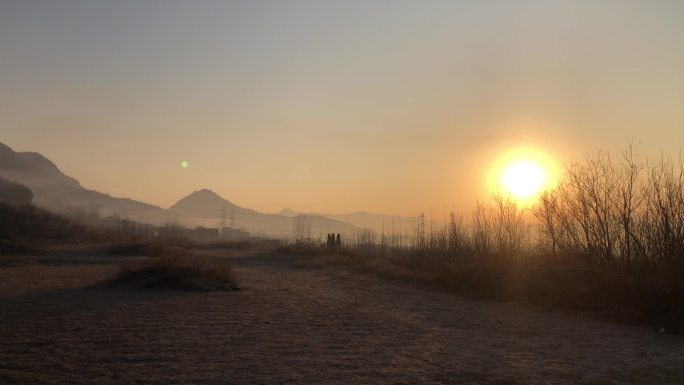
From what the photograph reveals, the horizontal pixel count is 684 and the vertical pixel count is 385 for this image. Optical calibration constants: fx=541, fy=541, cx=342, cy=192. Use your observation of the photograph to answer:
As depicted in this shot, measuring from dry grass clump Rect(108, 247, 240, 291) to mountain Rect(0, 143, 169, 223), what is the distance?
290 feet

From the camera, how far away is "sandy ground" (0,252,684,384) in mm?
5758

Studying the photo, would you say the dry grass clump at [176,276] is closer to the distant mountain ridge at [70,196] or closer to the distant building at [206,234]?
the distant building at [206,234]

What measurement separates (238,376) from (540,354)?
155 inches

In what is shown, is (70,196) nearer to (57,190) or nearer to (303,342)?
(57,190)

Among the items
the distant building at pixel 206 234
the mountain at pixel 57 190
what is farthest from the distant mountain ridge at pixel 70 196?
the distant building at pixel 206 234

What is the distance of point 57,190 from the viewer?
121812 mm

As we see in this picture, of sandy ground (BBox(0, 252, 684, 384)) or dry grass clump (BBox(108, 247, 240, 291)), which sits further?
dry grass clump (BBox(108, 247, 240, 291))

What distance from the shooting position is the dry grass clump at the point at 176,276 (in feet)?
44.5

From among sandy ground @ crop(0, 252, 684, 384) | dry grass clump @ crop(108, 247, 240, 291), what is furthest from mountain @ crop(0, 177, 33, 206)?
sandy ground @ crop(0, 252, 684, 384)

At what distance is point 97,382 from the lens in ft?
17.4

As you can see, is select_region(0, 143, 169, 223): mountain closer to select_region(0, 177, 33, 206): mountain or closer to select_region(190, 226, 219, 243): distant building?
select_region(190, 226, 219, 243): distant building

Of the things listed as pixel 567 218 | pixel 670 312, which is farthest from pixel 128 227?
pixel 670 312

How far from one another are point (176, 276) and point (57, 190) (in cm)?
→ 12338

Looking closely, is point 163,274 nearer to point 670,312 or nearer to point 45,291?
point 45,291
